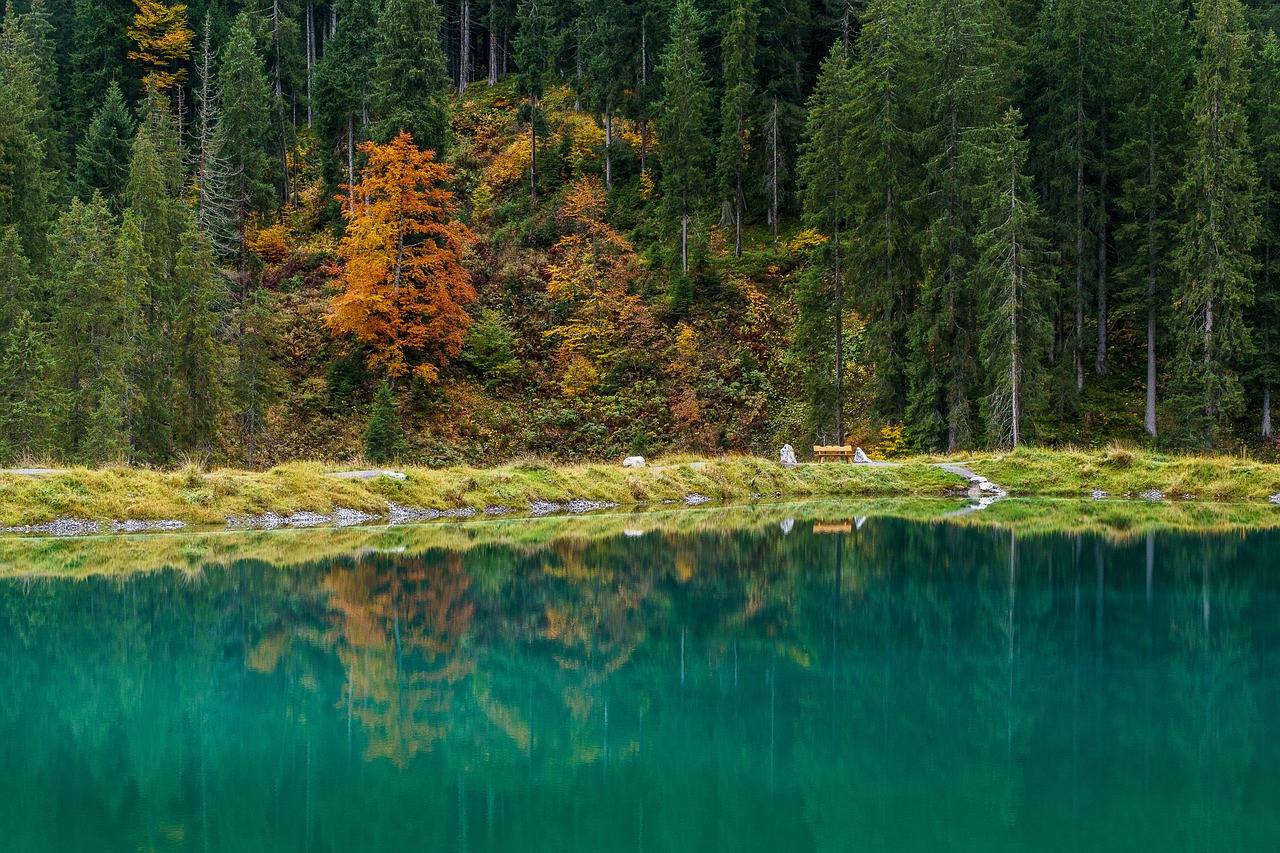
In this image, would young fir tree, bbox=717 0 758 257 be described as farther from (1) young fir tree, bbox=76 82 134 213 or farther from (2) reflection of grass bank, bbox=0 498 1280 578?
(1) young fir tree, bbox=76 82 134 213

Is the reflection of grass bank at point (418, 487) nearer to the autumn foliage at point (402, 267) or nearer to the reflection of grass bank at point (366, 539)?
the reflection of grass bank at point (366, 539)

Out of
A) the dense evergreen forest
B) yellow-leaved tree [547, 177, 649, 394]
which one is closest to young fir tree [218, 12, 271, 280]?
the dense evergreen forest

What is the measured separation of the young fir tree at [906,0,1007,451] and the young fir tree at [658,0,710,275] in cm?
1588

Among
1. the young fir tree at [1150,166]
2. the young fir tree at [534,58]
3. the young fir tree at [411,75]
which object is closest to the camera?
the young fir tree at [1150,166]

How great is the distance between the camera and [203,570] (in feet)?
62.8

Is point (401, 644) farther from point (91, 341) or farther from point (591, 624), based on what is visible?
point (91, 341)

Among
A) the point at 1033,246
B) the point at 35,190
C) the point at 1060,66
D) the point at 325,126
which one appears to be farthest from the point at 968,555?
the point at 325,126

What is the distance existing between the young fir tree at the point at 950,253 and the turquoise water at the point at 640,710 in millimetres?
20712

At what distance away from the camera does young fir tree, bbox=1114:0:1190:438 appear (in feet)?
147

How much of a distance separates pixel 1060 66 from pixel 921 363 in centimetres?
1670

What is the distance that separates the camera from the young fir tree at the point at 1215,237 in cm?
4047

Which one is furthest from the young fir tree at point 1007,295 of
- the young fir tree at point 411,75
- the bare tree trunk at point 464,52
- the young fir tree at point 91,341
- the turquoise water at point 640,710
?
the bare tree trunk at point 464,52

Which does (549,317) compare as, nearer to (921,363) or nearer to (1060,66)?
(921,363)

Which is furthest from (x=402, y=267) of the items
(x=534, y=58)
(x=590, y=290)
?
(x=534, y=58)
